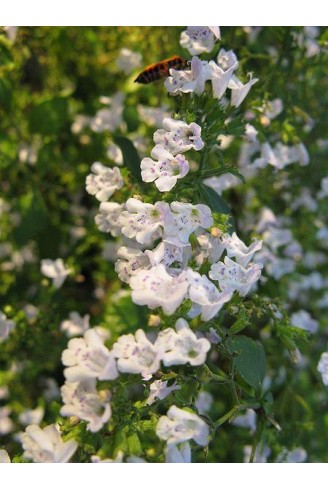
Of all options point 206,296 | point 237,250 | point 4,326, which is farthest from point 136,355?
point 4,326

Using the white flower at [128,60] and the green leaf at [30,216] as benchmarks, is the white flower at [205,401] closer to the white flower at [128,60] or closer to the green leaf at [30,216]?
the green leaf at [30,216]

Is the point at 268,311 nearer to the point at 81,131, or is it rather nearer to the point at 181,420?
the point at 181,420

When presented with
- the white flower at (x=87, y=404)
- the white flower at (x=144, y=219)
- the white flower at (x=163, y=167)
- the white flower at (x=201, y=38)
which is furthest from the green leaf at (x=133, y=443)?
the white flower at (x=201, y=38)

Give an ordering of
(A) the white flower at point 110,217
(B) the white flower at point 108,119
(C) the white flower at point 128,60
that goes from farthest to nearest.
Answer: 1. (C) the white flower at point 128,60
2. (B) the white flower at point 108,119
3. (A) the white flower at point 110,217

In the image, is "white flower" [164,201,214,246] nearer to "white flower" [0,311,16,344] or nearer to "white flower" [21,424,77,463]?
"white flower" [21,424,77,463]

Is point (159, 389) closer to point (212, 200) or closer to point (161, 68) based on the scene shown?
point (212, 200)
